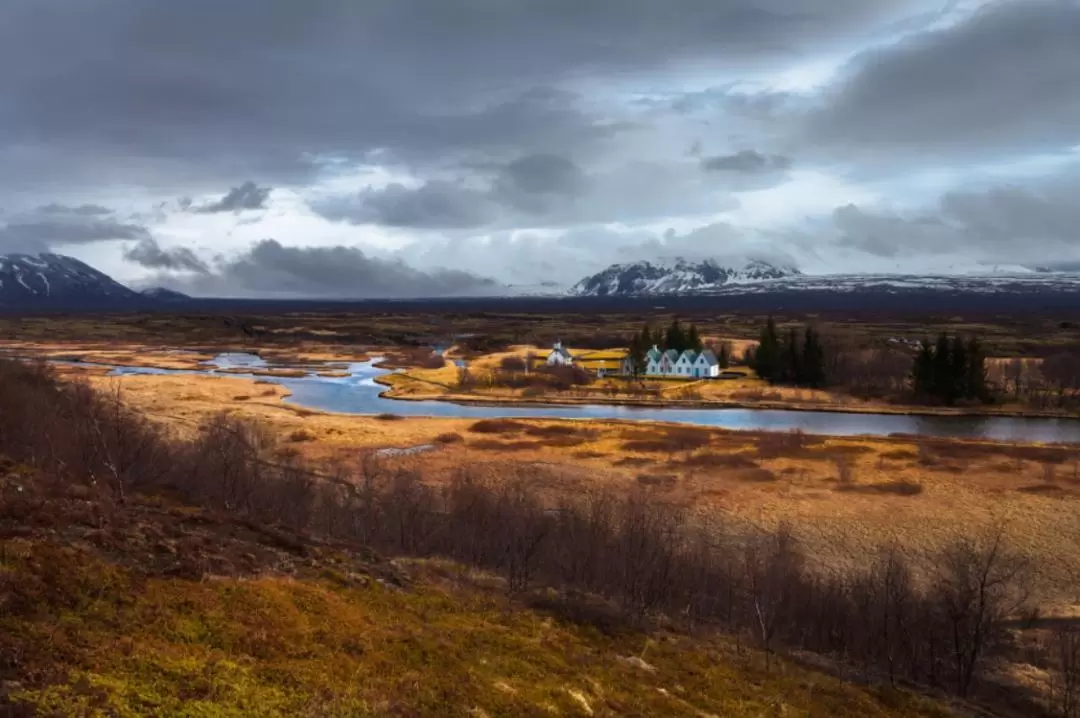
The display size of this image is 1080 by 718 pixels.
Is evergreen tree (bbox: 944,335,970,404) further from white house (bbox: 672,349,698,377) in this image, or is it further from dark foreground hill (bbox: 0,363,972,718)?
dark foreground hill (bbox: 0,363,972,718)

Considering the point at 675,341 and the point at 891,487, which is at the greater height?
the point at 675,341

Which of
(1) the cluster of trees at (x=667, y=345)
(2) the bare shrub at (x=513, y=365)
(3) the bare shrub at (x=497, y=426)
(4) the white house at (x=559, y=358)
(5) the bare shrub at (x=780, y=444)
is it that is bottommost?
(5) the bare shrub at (x=780, y=444)

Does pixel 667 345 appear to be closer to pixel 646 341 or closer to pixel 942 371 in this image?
pixel 646 341

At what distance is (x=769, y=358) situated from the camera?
299 feet

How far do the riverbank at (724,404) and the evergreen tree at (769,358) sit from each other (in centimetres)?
1363

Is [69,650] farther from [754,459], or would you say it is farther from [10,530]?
[754,459]

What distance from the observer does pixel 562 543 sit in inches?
957

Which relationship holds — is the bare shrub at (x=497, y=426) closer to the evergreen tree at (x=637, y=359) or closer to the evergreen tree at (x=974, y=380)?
the evergreen tree at (x=637, y=359)

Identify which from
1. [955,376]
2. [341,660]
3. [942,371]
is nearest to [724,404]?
[942,371]

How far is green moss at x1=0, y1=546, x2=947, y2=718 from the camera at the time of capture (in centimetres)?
883

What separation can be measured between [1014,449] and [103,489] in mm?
54945

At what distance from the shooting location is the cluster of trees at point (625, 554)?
1825 centimetres

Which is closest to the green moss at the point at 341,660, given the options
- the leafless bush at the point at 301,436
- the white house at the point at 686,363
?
the leafless bush at the point at 301,436

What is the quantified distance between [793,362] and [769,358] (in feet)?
9.89
